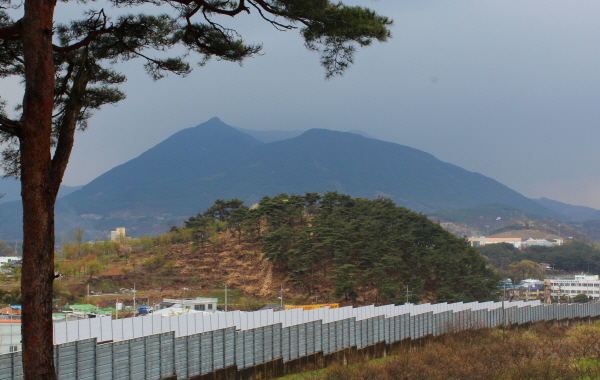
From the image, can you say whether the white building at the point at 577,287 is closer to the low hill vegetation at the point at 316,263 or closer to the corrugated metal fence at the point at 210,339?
the low hill vegetation at the point at 316,263

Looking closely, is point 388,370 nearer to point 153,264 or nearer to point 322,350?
point 322,350

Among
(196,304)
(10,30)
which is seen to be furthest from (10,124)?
(196,304)

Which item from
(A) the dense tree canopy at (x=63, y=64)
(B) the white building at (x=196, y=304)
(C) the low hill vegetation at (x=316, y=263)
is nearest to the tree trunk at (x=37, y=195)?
(A) the dense tree canopy at (x=63, y=64)

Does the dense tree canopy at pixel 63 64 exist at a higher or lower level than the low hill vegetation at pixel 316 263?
higher

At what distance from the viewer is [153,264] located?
51594 mm

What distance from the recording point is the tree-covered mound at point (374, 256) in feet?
121

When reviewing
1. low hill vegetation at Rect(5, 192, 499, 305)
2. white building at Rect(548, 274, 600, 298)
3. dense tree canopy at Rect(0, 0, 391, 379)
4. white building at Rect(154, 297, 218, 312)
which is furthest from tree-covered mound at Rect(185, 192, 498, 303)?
white building at Rect(548, 274, 600, 298)

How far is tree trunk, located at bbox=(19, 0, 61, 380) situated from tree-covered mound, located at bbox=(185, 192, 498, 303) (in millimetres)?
30746

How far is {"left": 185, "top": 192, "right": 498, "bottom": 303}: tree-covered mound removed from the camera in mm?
36812

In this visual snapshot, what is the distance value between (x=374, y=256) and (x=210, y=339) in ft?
94.5

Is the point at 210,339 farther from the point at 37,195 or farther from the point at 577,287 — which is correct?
the point at 577,287

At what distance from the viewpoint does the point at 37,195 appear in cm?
555

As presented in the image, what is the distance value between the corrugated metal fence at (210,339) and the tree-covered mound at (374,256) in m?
19.4

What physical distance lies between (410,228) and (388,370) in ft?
108
